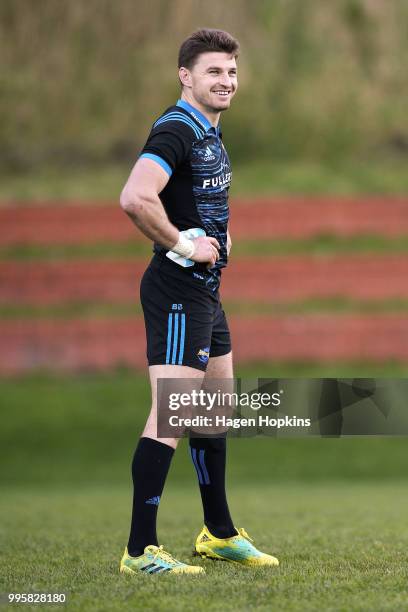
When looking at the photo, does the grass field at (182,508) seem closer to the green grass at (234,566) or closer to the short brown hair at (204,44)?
the green grass at (234,566)

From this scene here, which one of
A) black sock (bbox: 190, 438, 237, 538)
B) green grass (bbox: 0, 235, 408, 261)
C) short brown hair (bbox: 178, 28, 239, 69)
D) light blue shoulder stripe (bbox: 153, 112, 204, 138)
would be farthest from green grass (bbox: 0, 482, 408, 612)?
green grass (bbox: 0, 235, 408, 261)

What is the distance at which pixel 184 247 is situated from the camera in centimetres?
409

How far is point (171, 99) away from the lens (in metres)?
22.1

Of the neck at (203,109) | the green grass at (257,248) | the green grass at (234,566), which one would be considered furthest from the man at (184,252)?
the green grass at (257,248)

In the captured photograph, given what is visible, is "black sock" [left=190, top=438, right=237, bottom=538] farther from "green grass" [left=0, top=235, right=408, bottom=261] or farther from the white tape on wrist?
"green grass" [left=0, top=235, right=408, bottom=261]

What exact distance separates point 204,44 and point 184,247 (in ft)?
2.59

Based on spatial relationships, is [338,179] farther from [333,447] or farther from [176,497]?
[176,497]

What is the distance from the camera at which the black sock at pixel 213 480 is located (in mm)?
→ 4570

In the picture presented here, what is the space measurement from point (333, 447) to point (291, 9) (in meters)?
10.6

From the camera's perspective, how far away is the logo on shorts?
4.19 meters

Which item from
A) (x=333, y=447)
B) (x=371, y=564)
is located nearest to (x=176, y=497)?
(x=333, y=447)

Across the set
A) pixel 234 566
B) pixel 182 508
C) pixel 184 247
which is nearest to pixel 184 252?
pixel 184 247

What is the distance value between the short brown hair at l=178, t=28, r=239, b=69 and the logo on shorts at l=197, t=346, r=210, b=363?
109 cm

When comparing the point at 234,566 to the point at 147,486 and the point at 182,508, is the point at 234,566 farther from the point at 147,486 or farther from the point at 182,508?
the point at 182,508
